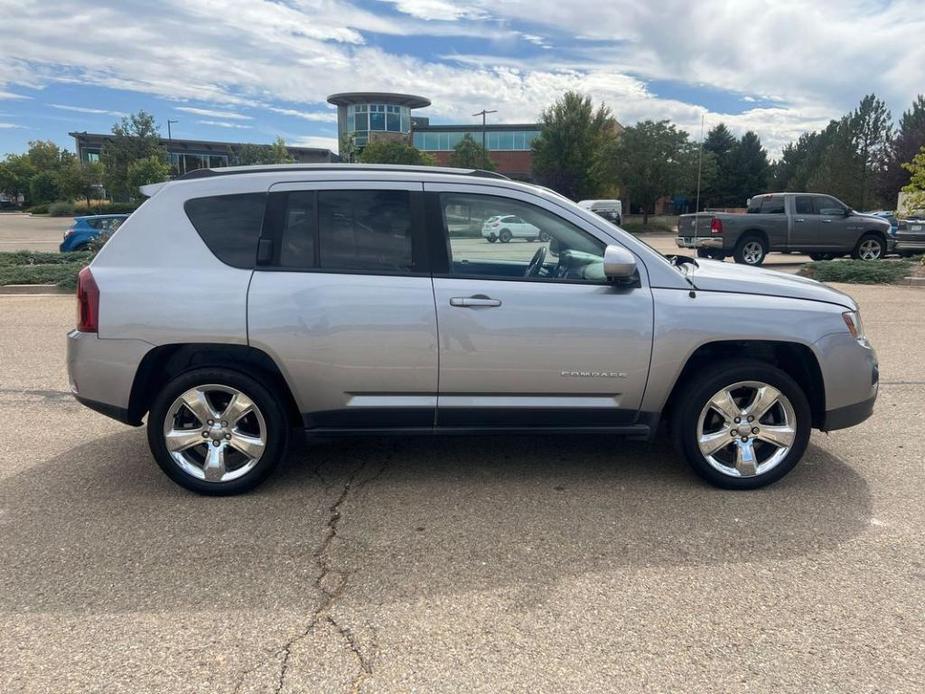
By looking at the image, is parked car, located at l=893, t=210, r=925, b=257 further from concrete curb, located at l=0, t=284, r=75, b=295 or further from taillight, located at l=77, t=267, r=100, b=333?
taillight, located at l=77, t=267, r=100, b=333

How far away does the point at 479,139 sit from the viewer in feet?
224

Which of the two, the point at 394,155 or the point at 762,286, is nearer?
the point at 762,286

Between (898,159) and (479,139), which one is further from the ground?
(479,139)

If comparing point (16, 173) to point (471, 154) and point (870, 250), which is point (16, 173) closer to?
point (471, 154)

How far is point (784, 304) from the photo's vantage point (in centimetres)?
412

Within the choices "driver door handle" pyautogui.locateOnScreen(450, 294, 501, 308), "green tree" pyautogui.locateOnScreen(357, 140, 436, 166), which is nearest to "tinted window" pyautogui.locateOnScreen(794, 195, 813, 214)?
"driver door handle" pyautogui.locateOnScreen(450, 294, 501, 308)

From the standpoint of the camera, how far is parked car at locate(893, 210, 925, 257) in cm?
1870

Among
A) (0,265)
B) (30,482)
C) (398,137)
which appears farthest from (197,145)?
(30,482)

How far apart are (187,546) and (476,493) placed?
1.60 meters

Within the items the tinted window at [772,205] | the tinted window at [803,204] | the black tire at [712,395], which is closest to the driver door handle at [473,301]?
the black tire at [712,395]

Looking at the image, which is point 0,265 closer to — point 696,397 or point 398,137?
point 696,397

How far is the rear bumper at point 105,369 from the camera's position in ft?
13.0

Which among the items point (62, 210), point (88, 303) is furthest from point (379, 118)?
point (88, 303)

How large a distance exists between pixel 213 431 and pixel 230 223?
1.20 metres
